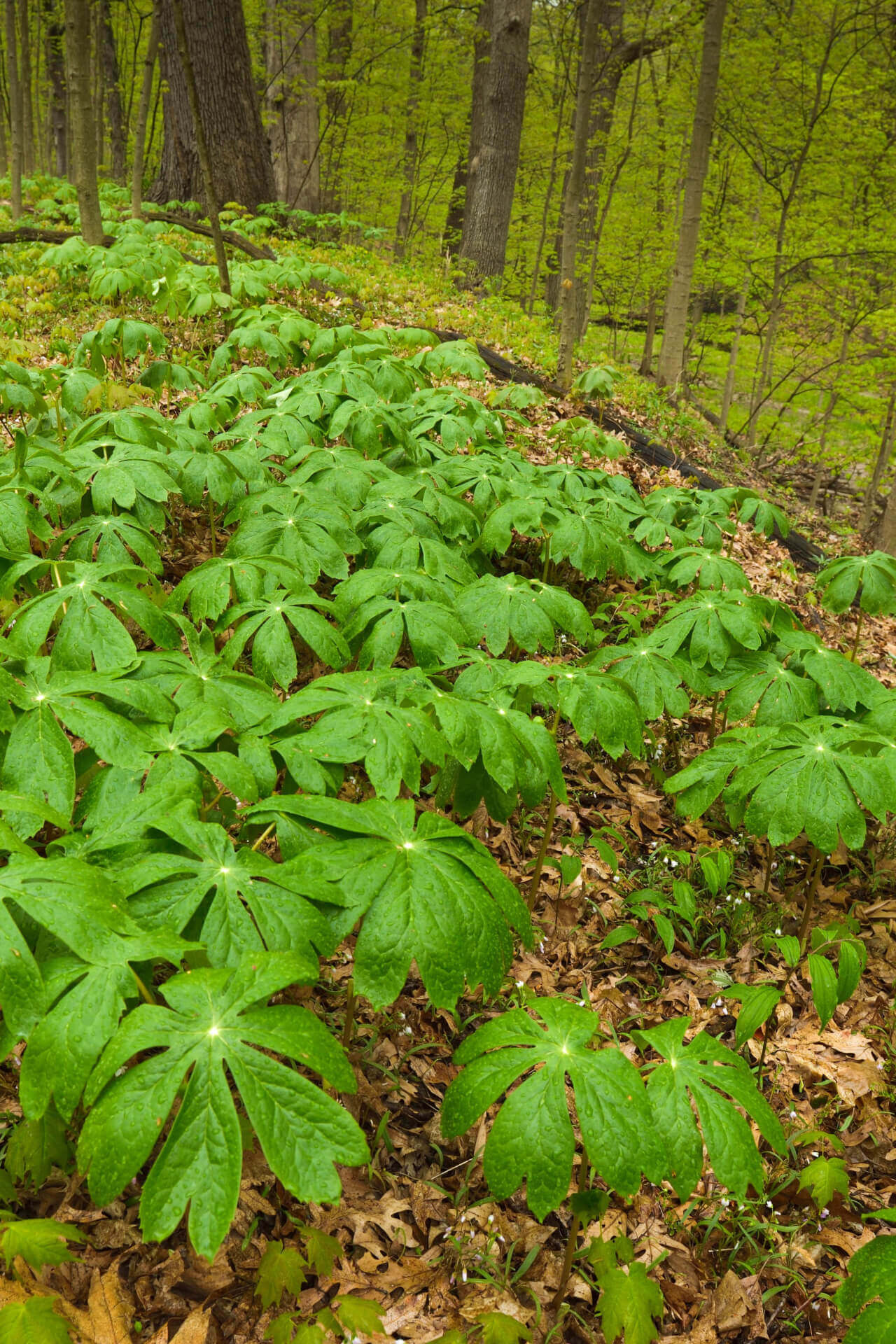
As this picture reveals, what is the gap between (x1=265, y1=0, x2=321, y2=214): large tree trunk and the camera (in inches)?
398

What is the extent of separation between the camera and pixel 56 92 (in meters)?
16.5

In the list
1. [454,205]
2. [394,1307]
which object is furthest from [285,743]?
[454,205]

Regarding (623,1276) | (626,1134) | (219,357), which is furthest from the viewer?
(219,357)

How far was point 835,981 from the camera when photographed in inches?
84.4

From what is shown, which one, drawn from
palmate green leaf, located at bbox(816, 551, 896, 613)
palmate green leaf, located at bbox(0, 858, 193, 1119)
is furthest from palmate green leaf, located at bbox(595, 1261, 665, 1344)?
palmate green leaf, located at bbox(816, 551, 896, 613)

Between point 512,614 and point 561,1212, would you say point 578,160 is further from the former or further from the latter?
point 561,1212

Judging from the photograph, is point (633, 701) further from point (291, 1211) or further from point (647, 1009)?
point (291, 1211)

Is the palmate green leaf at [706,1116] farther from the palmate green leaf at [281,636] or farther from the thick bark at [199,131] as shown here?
the thick bark at [199,131]

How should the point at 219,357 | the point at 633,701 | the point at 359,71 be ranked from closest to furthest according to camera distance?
1. the point at 633,701
2. the point at 219,357
3. the point at 359,71

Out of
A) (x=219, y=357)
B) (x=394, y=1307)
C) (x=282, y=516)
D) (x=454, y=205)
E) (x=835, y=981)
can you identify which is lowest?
(x=394, y=1307)

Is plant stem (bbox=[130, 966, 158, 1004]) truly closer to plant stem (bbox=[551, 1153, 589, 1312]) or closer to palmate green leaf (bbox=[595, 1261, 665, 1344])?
plant stem (bbox=[551, 1153, 589, 1312])

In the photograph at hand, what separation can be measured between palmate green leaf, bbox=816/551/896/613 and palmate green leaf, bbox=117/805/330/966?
2.99m

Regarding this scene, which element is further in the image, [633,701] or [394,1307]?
[633,701]

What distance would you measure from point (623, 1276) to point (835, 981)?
38.9 inches
